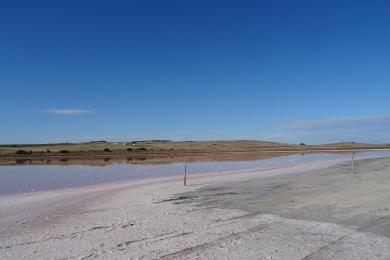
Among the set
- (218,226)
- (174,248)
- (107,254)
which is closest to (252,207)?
(218,226)

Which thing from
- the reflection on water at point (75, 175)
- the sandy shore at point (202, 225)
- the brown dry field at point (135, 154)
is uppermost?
the brown dry field at point (135, 154)

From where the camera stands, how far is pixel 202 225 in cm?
1171

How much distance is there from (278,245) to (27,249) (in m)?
5.12

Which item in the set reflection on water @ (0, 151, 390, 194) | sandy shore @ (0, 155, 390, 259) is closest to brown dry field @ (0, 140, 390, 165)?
reflection on water @ (0, 151, 390, 194)

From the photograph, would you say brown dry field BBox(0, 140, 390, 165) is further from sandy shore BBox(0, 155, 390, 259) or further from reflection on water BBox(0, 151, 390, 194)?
sandy shore BBox(0, 155, 390, 259)

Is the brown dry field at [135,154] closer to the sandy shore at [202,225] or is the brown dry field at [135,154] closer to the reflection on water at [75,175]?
the reflection on water at [75,175]

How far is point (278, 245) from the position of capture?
956cm

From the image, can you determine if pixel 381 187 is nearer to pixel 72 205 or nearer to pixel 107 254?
pixel 72 205

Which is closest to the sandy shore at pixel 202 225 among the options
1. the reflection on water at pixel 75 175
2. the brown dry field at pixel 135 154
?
the reflection on water at pixel 75 175

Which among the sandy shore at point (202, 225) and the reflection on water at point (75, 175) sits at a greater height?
the reflection on water at point (75, 175)

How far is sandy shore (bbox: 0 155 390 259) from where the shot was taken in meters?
9.13

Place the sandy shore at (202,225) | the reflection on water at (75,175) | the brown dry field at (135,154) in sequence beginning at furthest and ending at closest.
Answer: the brown dry field at (135,154) → the reflection on water at (75,175) → the sandy shore at (202,225)

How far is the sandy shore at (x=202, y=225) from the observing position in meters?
9.13

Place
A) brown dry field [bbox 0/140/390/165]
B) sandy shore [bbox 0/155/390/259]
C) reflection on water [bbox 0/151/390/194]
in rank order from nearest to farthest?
sandy shore [bbox 0/155/390/259] < reflection on water [bbox 0/151/390/194] < brown dry field [bbox 0/140/390/165]
